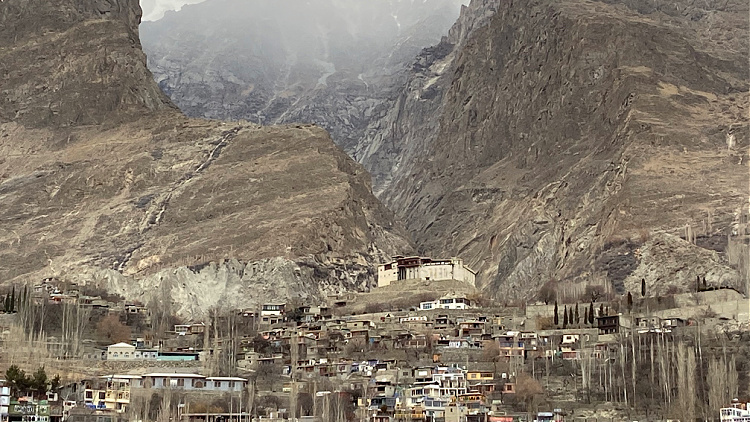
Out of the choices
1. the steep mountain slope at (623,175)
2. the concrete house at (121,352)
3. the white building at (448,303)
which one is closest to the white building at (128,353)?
the concrete house at (121,352)

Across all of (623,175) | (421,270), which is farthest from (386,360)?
(623,175)

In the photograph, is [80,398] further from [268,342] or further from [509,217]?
[509,217]

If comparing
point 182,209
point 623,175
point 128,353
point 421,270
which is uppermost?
point 623,175

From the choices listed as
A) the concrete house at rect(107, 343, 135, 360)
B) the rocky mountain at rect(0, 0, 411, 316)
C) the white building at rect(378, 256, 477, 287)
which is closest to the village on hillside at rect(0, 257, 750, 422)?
the concrete house at rect(107, 343, 135, 360)

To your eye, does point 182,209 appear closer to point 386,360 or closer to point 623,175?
point 623,175

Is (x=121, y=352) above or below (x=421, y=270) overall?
below

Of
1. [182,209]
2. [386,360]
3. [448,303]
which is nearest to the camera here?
[386,360]

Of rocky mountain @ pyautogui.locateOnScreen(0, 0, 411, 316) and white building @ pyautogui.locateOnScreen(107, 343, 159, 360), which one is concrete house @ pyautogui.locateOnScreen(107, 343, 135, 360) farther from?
rocky mountain @ pyautogui.locateOnScreen(0, 0, 411, 316)
